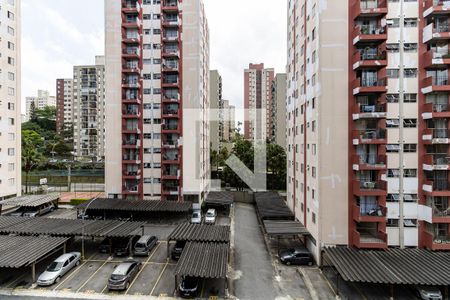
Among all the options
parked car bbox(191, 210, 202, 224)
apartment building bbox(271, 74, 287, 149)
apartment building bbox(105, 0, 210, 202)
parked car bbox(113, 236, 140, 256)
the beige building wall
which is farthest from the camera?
apartment building bbox(271, 74, 287, 149)

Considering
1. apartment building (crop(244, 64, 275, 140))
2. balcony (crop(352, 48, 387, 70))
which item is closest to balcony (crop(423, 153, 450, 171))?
balcony (crop(352, 48, 387, 70))

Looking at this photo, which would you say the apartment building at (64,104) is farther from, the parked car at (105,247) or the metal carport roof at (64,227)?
the parked car at (105,247)

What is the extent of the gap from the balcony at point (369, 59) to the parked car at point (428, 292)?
58.2 feet

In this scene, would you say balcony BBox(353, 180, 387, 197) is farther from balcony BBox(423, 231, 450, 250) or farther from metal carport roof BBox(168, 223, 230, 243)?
metal carport roof BBox(168, 223, 230, 243)

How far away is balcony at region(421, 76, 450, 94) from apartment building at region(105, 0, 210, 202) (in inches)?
1105

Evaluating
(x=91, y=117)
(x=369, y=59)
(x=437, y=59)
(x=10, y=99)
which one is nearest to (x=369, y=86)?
(x=369, y=59)

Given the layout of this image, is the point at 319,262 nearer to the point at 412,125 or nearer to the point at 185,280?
the point at 185,280

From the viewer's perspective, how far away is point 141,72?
42.8 metres

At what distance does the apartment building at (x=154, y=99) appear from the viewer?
41.9 m

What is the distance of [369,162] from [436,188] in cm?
603

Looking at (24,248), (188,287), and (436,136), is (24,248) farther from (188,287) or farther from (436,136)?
(436,136)

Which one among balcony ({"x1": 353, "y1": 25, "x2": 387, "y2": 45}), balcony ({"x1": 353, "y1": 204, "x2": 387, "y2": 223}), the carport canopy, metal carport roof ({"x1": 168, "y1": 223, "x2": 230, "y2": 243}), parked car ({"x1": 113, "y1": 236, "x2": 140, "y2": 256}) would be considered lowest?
parked car ({"x1": 113, "y1": 236, "x2": 140, "y2": 256})

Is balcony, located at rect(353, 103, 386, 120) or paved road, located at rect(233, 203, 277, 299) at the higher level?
balcony, located at rect(353, 103, 386, 120)

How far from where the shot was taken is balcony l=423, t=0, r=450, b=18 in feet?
78.1
